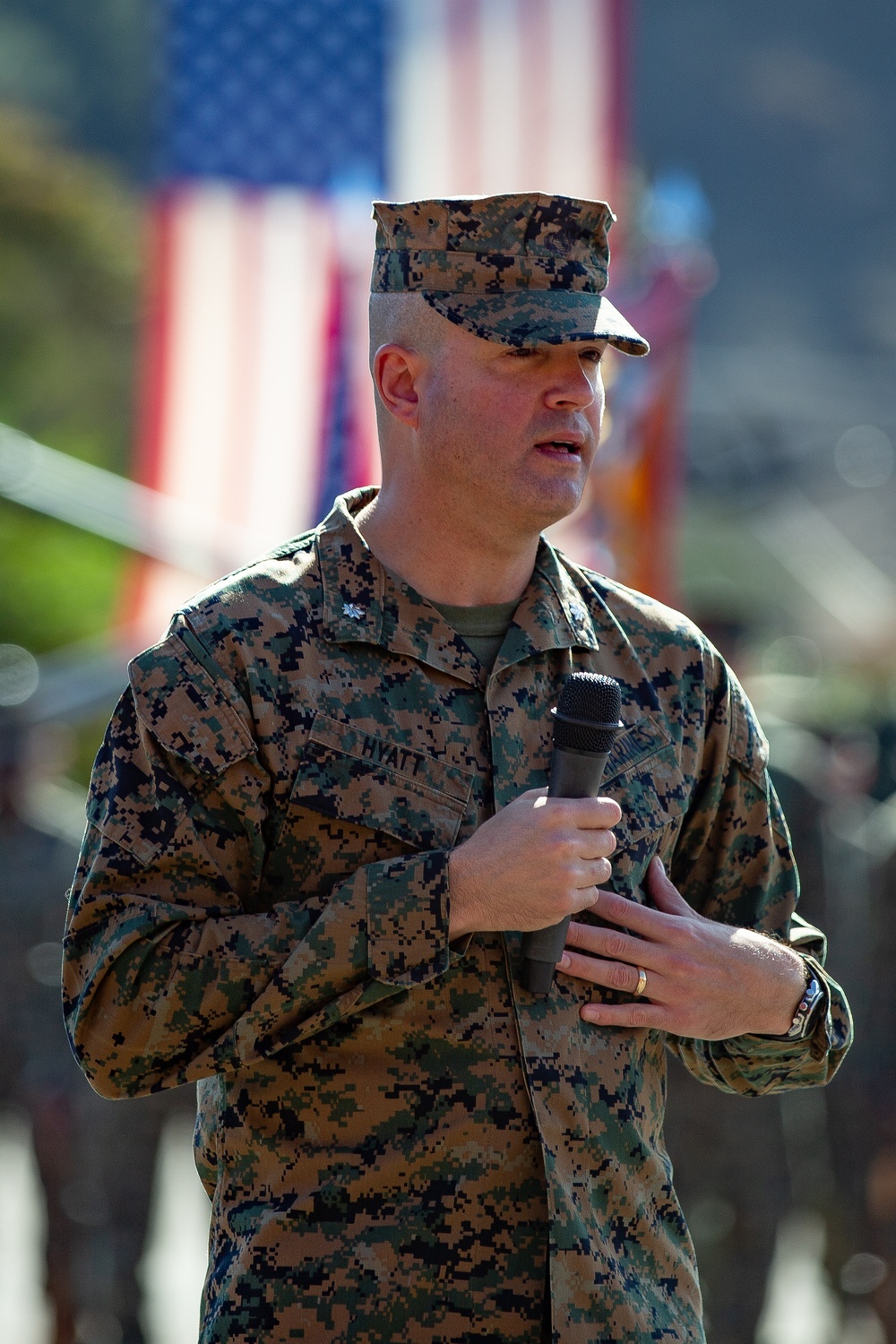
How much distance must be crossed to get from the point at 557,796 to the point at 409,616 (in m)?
0.39

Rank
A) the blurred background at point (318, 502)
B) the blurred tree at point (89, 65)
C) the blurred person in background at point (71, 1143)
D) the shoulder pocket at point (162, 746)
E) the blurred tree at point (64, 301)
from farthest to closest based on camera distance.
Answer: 1. the blurred tree at point (89, 65)
2. the blurred tree at point (64, 301)
3. the blurred background at point (318, 502)
4. the blurred person in background at point (71, 1143)
5. the shoulder pocket at point (162, 746)

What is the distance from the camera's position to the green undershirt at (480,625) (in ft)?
8.54

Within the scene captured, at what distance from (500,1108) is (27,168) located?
30248mm

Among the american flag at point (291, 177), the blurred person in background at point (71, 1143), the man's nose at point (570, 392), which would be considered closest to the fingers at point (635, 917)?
the man's nose at point (570, 392)

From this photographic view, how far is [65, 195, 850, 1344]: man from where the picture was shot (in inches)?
90.0

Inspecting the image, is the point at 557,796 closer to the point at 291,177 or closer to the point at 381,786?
the point at 381,786

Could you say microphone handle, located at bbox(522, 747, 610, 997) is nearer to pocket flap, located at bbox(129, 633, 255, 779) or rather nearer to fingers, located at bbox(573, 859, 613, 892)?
fingers, located at bbox(573, 859, 613, 892)

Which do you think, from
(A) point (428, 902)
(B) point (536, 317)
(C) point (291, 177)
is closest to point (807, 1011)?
(A) point (428, 902)

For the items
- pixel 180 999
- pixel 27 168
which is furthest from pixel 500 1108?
pixel 27 168

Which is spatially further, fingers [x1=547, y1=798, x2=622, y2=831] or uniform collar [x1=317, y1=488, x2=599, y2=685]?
uniform collar [x1=317, y1=488, x2=599, y2=685]

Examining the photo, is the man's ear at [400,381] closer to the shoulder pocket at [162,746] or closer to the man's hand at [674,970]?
the shoulder pocket at [162,746]

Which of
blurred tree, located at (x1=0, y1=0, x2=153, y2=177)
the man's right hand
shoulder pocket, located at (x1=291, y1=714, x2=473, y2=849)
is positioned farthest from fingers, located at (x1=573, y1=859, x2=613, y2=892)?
blurred tree, located at (x1=0, y1=0, x2=153, y2=177)

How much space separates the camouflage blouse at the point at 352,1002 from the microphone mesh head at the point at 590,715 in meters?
0.21

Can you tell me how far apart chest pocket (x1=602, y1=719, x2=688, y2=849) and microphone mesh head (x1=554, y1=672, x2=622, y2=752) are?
0.26 metres
